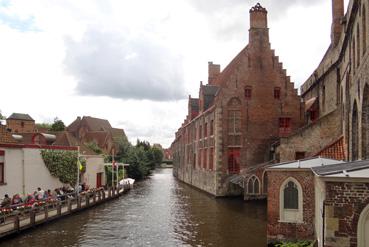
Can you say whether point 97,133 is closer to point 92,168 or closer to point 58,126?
point 58,126

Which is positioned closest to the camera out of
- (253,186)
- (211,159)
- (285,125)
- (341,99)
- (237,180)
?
(341,99)

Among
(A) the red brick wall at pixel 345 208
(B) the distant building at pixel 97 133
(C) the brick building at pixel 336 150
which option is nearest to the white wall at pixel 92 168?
(C) the brick building at pixel 336 150

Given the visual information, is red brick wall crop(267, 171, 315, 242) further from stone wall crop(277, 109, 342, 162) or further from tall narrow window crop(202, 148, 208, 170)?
tall narrow window crop(202, 148, 208, 170)

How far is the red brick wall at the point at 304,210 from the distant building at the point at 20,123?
72.6 m

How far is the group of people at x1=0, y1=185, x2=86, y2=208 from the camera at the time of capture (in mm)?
19242

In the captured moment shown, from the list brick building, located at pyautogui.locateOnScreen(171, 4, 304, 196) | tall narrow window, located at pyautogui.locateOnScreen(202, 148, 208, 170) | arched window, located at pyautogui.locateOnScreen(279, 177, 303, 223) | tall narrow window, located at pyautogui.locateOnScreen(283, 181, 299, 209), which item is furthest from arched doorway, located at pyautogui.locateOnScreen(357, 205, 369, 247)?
tall narrow window, located at pyautogui.locateOnScreen(202, 148, 208, 170)

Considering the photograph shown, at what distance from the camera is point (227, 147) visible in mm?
34094

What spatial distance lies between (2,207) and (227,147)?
19.4 m

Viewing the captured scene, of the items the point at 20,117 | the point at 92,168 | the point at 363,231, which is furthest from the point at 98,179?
the point at 20,117

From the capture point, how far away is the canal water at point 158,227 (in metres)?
16.9

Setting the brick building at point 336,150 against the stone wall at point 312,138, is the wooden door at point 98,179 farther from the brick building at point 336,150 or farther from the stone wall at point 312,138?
the stone wall at point 312,138

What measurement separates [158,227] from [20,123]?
69734mm

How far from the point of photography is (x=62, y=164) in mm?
27422

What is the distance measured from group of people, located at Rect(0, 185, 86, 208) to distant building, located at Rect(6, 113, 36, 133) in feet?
191
